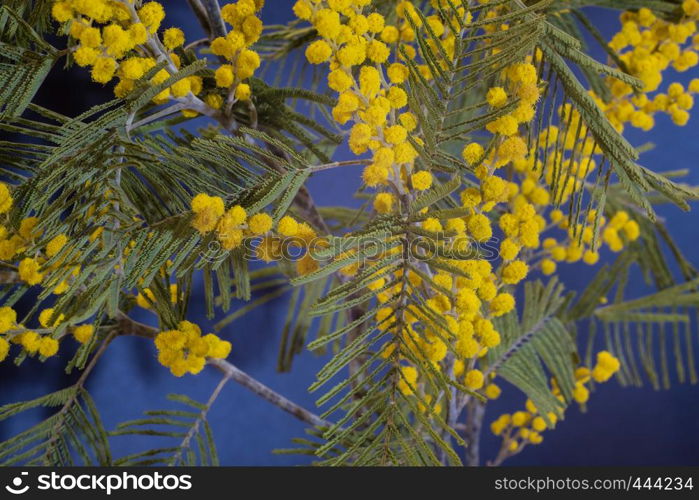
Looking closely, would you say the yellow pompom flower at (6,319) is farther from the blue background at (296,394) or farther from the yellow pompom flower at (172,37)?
the blue background at (296,394)

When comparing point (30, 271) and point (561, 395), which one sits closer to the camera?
point (30, 271)

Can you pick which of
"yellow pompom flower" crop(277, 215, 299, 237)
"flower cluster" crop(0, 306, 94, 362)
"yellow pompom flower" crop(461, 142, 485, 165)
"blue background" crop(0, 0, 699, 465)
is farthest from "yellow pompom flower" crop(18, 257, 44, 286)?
"blue background" crop(0, 0, 699, 465)

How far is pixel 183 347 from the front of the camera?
0.42 metres

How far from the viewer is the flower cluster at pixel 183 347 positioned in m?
0.41

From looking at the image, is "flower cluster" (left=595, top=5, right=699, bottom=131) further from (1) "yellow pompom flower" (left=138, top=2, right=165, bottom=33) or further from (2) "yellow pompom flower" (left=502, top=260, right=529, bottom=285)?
(1) "yellow pompom flower" (left=138, top=2, right=165, bottom=33)

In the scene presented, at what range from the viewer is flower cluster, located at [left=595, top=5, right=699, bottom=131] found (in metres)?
0.53

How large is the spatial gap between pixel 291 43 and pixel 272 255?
279 millimetres

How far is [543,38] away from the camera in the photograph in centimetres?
38

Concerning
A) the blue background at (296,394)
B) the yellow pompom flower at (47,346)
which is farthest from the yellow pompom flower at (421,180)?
the blue background at (296,394)
